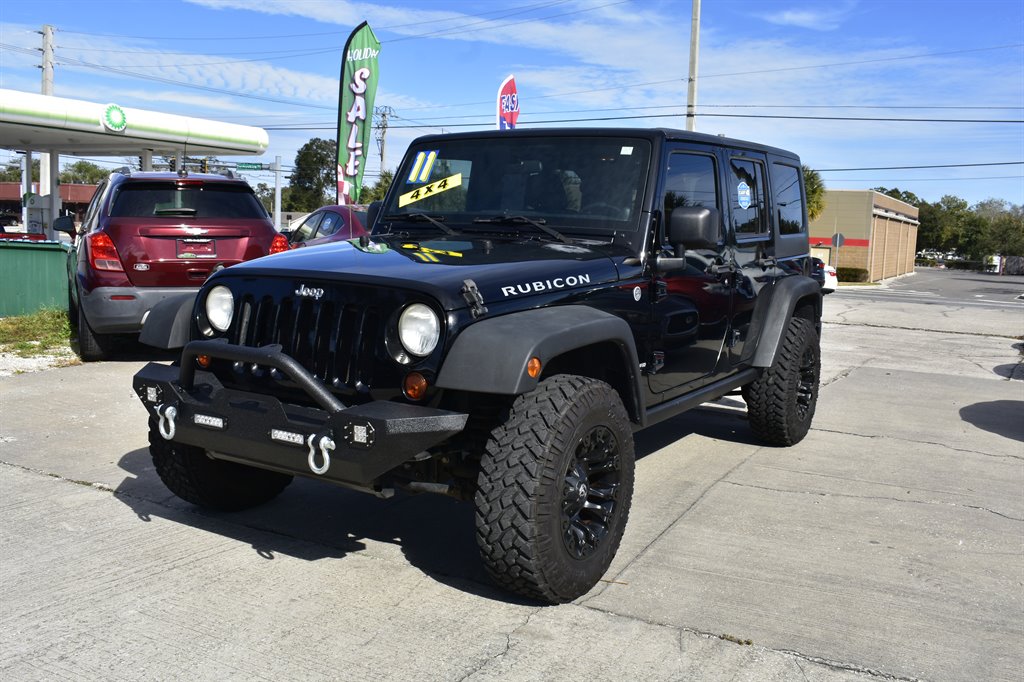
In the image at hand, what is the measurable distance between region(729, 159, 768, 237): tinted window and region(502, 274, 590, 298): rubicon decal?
1.79m

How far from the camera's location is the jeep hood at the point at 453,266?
3639 mm

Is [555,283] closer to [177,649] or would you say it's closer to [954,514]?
[177,649]

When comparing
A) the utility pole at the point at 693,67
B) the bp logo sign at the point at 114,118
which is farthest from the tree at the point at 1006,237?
the bp logo sign at the point at 114,118

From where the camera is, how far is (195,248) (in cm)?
855

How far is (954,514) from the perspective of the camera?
5.09 metres

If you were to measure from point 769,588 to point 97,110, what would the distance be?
22864mm

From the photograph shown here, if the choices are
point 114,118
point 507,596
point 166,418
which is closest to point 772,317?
point 507,596

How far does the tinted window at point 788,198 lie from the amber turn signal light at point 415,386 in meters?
3.61

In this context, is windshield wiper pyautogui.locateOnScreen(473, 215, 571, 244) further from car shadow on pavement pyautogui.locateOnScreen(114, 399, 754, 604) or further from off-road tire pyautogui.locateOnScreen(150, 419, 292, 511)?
off-road tire pyautogui.locateOnScreen(150, 419, 292, 511)

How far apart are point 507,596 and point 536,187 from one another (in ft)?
6.76

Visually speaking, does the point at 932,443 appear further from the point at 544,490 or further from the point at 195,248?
the point at 195,248

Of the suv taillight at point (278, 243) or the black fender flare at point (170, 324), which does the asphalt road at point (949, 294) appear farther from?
the black fender flare at point (170, 324)

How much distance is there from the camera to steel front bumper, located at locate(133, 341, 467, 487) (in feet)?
10.8

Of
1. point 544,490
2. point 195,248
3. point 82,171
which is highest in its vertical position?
point 82,171
